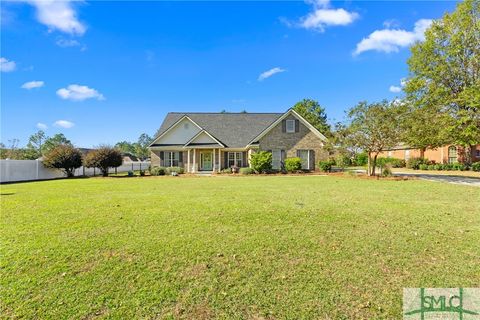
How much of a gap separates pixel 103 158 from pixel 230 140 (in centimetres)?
1287

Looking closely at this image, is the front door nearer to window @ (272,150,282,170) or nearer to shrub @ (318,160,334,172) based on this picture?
window @ (272,150,282,170)

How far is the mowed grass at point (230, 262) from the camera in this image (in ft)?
10.3

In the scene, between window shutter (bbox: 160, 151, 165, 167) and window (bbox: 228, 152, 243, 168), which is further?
window (bbox: 228, 152, 243, 168)

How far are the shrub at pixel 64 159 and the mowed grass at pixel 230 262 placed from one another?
1854 cm

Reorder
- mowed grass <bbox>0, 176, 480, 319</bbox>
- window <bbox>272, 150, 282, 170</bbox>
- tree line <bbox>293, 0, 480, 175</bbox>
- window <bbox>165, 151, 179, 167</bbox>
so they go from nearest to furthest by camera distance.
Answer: mowed grass <bbox>0, 176, 480, 319</bbox> < tree line <bbox>293, 0, 480, 175</bbox> < window <bbox>272, 150, 282, 170</bbox> < window <bbox>165, 151, 179, 167</bbox>

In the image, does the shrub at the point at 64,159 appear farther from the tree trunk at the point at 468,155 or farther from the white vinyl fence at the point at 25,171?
the tree trunk at the point at 468,155

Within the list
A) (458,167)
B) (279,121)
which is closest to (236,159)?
(279,121)

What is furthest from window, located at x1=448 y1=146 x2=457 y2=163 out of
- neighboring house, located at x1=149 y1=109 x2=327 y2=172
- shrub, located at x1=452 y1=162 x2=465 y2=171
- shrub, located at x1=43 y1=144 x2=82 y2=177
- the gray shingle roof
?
shrub, located at x1=43 y1=144 x2=82 y2=177

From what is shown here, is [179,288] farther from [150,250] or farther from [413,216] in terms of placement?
[413,216]

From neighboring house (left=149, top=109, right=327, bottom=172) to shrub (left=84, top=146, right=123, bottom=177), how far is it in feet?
12.8

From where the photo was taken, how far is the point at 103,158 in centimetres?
2486

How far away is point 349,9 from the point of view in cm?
1352

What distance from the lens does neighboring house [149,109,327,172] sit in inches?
1033

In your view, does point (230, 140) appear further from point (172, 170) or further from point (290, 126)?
point (172, 170)
